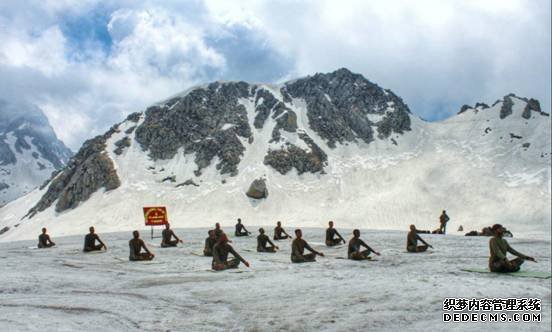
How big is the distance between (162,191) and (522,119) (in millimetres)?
66935

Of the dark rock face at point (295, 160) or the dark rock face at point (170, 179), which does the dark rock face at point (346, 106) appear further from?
the dark rock face at point (170, 179)

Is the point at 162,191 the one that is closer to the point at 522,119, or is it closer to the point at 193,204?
the point at 193,204

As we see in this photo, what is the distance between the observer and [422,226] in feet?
206

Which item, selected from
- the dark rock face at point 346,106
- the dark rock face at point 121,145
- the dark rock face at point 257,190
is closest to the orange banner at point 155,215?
the dark rock face at point 257,190

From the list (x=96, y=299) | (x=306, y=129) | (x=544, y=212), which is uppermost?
(x=306, y=129)

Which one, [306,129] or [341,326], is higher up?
[306,129]

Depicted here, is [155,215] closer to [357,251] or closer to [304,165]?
[357,251]

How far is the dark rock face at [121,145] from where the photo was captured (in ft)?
277

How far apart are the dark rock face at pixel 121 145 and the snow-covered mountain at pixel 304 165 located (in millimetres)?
220

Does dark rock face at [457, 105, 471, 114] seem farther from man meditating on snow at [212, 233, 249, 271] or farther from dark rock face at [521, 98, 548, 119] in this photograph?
man meditating on snow at [212, 233, 249, 271]

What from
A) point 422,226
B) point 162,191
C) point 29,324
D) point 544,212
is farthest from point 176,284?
point 162,191

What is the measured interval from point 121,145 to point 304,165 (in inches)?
1348

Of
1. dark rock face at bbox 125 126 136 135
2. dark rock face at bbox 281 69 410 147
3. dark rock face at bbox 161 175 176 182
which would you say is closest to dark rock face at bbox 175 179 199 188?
dark rock face at bbox 161 175 176 182

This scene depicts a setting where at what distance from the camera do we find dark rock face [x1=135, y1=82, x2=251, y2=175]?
8379cm
